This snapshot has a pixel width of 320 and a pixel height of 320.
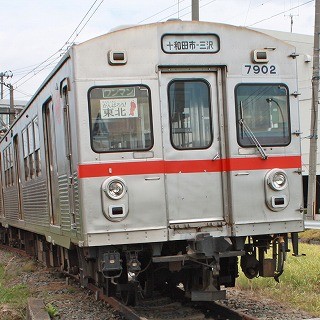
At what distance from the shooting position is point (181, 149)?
24.5ft

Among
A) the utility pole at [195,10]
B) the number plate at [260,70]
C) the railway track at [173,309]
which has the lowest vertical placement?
the railway track at [173,309]

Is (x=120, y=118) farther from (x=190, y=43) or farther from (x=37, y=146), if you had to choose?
(x=37, y=146)

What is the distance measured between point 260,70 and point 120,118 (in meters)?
1.74

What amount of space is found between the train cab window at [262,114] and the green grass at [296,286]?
2109mm

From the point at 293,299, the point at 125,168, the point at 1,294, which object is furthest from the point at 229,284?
the point at 1,294

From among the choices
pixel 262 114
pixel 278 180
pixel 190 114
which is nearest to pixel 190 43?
pixel 190 114

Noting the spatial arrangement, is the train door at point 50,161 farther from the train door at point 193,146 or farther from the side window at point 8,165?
the side window at point 8,165

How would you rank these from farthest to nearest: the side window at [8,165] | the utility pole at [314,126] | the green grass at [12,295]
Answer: the utility pole at [314,126] → the side window at [8,165] → the green grass at [12,295]

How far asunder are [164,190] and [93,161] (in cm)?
84

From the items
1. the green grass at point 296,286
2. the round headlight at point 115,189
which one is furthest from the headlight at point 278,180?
the round headlight at point 115,189

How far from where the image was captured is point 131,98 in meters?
7.38

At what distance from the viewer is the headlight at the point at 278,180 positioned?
24.9 feet

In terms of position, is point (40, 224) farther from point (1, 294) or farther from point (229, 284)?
point (229, 284)

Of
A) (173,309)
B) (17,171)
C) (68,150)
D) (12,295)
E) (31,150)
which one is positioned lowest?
(12,295)
